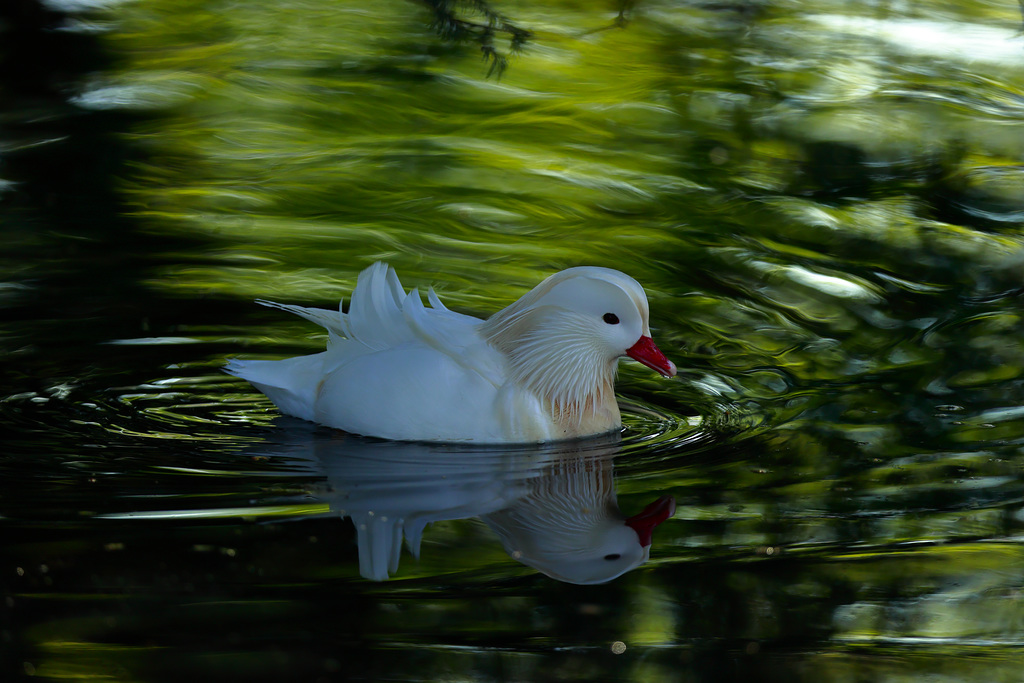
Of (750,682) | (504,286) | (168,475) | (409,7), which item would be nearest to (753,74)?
(409,7)

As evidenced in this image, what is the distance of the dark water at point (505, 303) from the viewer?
3.96 metres

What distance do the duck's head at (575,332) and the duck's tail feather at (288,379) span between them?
3.02ft

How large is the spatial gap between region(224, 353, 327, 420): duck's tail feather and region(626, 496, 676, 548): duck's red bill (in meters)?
1.75

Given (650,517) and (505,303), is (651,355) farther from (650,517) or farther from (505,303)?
(505,303)

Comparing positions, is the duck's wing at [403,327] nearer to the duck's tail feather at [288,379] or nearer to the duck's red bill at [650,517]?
the duck's tail feather at [288,379]

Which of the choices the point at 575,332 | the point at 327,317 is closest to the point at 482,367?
the point at 575,332

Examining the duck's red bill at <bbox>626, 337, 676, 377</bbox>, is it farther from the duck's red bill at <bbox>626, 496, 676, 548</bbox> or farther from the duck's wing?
the duck's red bill at <bbox>626, 496, 676, 548</bbox>

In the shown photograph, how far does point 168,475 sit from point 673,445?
2.14 meters

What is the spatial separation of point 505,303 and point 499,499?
2804mm

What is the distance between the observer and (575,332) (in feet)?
18.6

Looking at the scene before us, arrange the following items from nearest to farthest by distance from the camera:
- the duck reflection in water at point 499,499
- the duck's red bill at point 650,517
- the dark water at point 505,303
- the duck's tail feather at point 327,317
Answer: the dark water at point 505,303 → the duck reflection in water at point 499,499 → the duck's red bill at point 650,517 → the duck's tail feather at point 327,317

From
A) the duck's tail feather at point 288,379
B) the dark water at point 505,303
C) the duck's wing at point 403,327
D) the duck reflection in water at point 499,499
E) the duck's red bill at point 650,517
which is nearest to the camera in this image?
the dark water at point 505,303

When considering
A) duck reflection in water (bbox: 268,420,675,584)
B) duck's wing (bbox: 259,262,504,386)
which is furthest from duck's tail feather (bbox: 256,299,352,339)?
duck reflection in water (bbox: 268,420,675,584)

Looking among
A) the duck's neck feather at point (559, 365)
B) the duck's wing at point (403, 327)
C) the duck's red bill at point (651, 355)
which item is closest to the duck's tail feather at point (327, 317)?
the duck's wing at point (403, 327)
